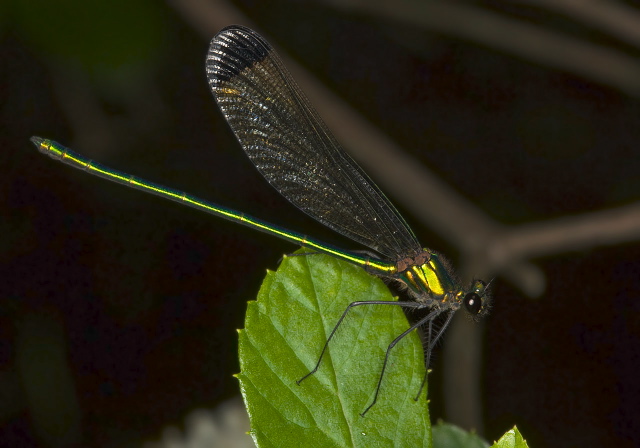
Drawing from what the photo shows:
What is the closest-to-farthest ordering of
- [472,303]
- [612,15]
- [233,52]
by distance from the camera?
[472,303], [233,52], [612,15]

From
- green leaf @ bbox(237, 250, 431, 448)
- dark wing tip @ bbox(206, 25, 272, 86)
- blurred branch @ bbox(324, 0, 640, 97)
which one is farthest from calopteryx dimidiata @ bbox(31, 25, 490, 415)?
blurred branch @ bbox(324, 0, 640, 97)

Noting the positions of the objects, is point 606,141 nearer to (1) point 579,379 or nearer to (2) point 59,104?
(1) point 579,379

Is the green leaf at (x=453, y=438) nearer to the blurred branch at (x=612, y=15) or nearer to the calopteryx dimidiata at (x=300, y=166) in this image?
the calopteryx dimidiata at (x=300, y=166)

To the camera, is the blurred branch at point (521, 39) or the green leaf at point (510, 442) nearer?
the green leaf at point (510, 442)

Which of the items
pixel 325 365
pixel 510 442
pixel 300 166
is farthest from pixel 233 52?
pixel 510 442

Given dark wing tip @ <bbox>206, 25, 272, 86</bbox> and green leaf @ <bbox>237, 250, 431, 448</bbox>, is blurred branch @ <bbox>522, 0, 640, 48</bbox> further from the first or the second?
green leaf @ <bbox>237, 250, 431, 448</bbox>

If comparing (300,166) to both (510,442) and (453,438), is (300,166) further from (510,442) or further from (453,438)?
(510,442)

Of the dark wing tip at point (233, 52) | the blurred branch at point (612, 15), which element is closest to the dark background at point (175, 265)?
the blurred branch at point (612, 15)
